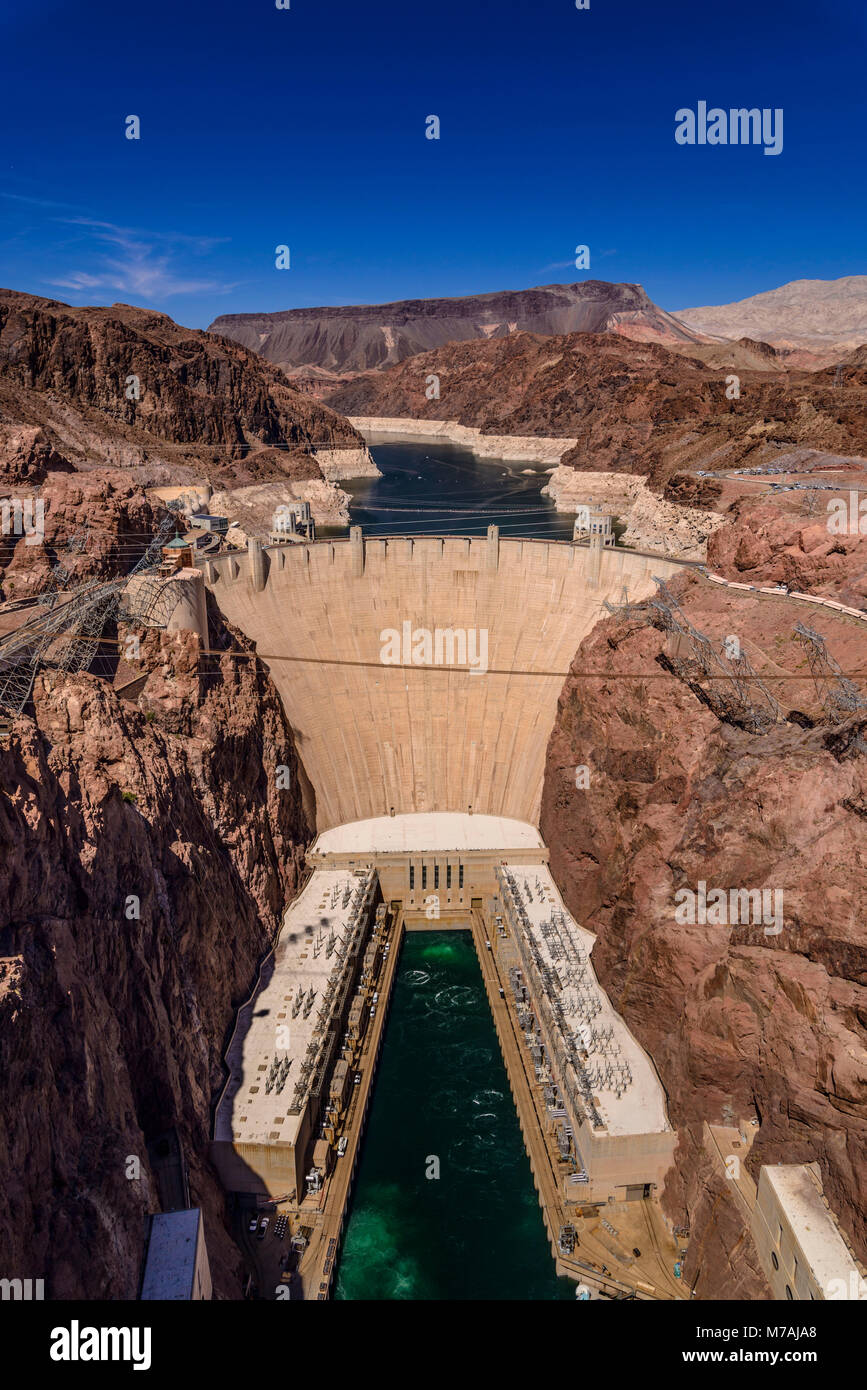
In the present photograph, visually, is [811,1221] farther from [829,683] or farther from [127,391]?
[127,391]

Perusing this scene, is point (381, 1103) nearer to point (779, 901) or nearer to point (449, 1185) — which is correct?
point (449, 1185)

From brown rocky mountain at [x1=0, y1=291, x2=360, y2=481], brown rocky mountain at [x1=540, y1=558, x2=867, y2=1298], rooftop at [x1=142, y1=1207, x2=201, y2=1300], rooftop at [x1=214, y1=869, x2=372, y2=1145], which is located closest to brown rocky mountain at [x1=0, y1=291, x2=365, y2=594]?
brown rocky mountain at [x1=0, y1=291, x2=360, y2=481]

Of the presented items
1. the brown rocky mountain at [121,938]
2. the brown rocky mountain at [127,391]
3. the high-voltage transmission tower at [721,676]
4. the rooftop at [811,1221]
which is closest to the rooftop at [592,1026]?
the rooftop at [811,1221]

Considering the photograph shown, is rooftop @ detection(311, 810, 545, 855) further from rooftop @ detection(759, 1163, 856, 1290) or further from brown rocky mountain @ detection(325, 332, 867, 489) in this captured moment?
brown rocky mountain @ detection(325, 332, 867, 489)

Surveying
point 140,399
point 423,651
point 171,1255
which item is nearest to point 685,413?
point 140,399

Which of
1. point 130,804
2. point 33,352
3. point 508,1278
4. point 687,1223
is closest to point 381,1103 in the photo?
point 508,1278

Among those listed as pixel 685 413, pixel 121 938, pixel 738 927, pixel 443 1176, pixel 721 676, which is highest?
pixel 685 413

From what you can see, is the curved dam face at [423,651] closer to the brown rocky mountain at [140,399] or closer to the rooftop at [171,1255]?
the rooftop at [171,1255]
